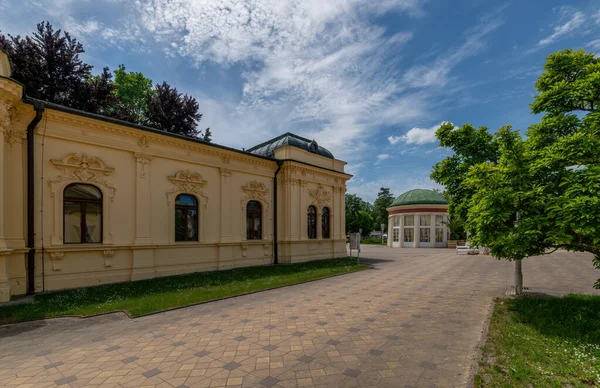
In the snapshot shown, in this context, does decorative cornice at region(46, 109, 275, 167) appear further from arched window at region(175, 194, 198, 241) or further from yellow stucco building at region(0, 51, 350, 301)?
arched window at region(175, 194, 198, 241)

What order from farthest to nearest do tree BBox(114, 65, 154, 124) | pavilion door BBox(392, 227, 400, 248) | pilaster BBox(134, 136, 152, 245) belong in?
pavilion door BBox(392, 227, 400, 248) → tree BBox(114, 65, 154, 124) → pilaster BBox(134, 136, 152, 245)

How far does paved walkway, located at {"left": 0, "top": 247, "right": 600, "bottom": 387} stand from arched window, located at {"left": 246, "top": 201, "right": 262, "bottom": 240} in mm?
7451

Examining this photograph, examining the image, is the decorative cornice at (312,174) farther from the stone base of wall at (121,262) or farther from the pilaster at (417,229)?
the pilaster at (417,229)

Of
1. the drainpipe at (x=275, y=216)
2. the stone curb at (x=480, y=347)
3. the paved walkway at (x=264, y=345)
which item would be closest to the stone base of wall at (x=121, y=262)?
the drainpipe at (x=275, y=216)

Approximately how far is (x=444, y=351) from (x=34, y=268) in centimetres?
1250

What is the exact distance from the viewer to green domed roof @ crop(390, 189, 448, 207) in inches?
1650

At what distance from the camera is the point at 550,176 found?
20.8 feet

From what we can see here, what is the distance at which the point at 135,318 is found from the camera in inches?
277

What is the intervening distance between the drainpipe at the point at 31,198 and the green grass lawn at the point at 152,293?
90 cm

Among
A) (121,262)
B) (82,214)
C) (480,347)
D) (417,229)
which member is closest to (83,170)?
(82,214)

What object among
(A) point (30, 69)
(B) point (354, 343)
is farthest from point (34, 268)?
(A) point (30, 69)

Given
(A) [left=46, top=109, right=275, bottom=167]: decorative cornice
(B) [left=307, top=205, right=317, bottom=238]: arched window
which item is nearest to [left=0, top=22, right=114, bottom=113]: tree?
(A) [left=46, top=109, right=275, bottom=167]: decorative cornice

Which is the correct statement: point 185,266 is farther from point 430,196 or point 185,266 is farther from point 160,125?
point 430,196

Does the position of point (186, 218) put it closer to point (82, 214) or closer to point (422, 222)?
point (82, 214)
